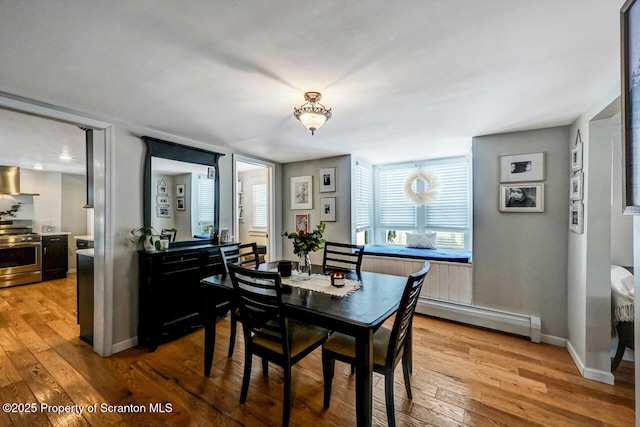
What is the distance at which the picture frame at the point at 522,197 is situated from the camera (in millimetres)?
2809

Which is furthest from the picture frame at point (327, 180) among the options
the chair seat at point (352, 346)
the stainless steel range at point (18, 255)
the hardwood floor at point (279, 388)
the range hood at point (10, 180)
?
the range hood at point (10, 180)

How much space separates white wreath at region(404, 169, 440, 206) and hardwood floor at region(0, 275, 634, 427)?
6.80ft

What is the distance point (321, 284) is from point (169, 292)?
173cm

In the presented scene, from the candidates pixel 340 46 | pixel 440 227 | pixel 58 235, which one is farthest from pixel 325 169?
pixel 58 235

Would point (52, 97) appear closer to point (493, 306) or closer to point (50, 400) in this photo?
point (50, 400)

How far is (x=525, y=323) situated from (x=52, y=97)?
4.83 meters

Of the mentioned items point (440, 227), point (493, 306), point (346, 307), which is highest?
point (440, 227)

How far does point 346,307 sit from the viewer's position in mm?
1637

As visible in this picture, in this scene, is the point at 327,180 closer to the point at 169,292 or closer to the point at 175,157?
the point at 175,157

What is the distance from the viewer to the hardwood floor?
68.6 inches

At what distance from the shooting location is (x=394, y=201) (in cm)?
465

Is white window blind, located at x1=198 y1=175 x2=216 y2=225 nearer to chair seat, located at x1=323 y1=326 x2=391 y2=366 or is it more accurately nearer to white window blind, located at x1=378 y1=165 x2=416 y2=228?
chair seat, located at x1=323 y1=326 x2=391 y2=366

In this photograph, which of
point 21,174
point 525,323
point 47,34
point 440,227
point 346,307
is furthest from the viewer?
point 21,174

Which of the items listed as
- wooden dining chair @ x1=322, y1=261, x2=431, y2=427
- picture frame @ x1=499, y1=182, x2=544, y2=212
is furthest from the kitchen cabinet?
picture frame @ x1=499, y1=182, x2=544, y2=212
